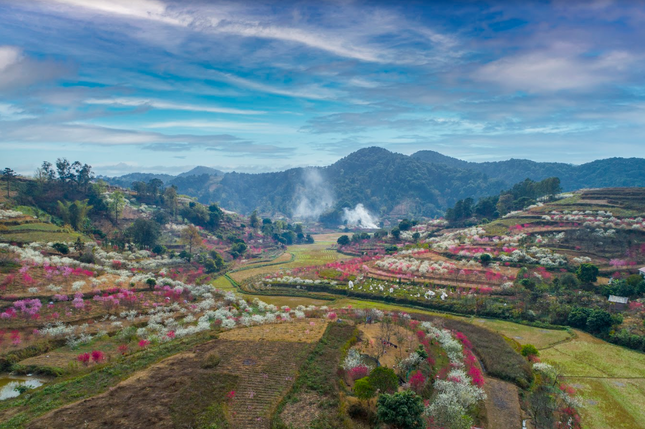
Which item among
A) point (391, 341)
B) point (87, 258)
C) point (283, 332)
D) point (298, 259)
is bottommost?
point (298, 259)

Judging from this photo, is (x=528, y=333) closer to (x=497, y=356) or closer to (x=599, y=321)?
(x=599, y=321)

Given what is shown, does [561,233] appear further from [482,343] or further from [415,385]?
[415,385]

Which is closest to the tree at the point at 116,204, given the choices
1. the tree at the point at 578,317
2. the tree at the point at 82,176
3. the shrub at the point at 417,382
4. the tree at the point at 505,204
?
the tree at the point at 82,176

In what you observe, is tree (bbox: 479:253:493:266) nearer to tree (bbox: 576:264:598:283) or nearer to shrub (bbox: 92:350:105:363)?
tree (bbox: 576:264:598:283)

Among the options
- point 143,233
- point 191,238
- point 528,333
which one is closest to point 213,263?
point 191,238

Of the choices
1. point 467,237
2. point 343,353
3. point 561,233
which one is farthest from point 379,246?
point 343,353

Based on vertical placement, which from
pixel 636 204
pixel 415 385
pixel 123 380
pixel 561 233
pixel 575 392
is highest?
pixel 636 204

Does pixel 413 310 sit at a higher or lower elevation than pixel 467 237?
lower

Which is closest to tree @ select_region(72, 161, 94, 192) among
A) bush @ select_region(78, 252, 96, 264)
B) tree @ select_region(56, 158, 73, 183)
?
tree @ select_region(56, 158, 73, 183)
